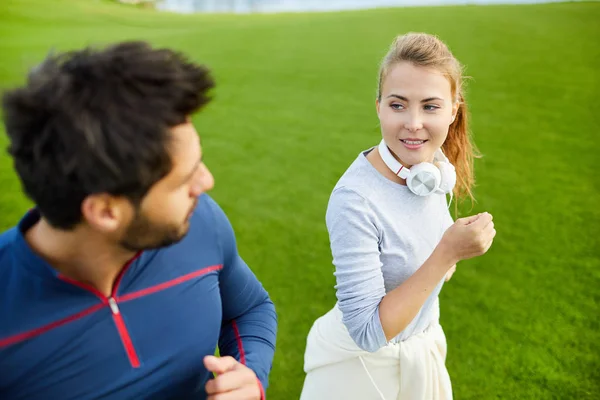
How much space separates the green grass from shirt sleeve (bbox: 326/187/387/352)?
77 centimetres

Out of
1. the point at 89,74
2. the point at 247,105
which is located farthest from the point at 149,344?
the point at 247,105

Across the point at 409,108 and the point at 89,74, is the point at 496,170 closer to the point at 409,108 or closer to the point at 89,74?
the point at 409,108

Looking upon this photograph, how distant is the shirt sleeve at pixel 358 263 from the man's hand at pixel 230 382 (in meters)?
0.37

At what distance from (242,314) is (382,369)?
21.0 inches

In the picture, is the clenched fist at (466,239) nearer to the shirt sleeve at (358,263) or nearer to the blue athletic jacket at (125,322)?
the shirt sleeve at (358,263)

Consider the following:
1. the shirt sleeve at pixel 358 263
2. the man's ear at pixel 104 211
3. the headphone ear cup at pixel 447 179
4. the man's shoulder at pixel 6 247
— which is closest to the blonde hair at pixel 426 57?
the headphone ear cup at pixel 447 179

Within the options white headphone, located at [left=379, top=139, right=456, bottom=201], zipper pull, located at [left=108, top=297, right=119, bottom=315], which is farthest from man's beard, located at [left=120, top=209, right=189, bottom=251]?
white headphone, located at [left=379, top=139, right=456, bottom=201]

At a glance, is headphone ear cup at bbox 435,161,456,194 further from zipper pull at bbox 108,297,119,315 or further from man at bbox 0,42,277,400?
zipper pull at bbox 108,297,119,315

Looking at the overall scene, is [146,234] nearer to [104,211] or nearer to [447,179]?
[104,211]

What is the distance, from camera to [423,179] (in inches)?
59.8

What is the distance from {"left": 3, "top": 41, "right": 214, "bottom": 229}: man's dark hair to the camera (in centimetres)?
96

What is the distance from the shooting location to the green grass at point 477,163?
2.93 metres

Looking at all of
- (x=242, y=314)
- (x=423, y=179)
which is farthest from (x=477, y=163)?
(x=242, y=314)

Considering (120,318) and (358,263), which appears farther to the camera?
(358,263)
